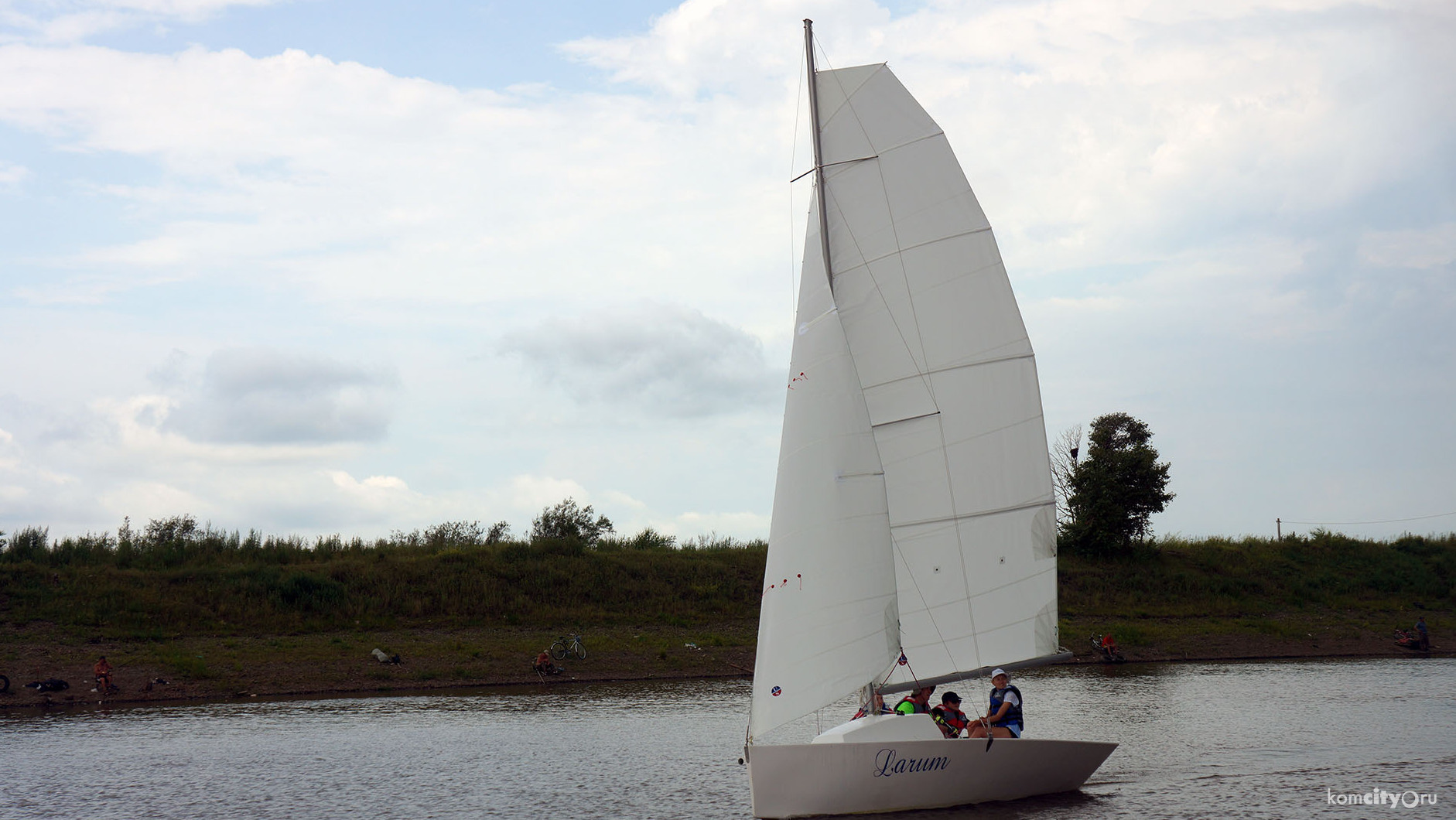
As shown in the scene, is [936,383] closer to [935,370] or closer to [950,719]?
[935,370]

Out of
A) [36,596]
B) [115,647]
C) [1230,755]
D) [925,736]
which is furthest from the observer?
[36,596]

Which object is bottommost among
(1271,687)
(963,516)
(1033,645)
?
(1271,687)

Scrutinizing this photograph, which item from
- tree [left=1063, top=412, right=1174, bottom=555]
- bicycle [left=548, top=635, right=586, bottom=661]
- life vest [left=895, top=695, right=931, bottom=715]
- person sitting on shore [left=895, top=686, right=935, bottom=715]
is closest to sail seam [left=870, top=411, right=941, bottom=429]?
person sitting on shore [left=895, top=686, right=935, bottom=715]

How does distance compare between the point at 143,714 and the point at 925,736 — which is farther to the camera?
the point at 143,714

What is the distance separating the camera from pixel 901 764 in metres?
16.5

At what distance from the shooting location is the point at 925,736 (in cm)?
1692

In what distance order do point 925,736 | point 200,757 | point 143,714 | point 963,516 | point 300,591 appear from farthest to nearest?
point 300,591 → point 143,714 → point 200,757 → point 963,516 → point 925,736

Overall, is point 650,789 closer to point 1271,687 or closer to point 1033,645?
point 1033,645

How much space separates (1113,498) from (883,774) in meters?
50.9

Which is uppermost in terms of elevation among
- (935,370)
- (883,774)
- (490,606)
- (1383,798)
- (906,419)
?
(935,370)

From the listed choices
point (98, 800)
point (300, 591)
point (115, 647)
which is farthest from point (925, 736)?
point (300, 591)

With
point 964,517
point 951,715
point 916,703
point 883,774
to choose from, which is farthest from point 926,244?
point 883,774

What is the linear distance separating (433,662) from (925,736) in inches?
1186

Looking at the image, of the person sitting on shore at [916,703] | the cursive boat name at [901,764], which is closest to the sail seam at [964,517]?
the person sitting on shore at [916,703]
